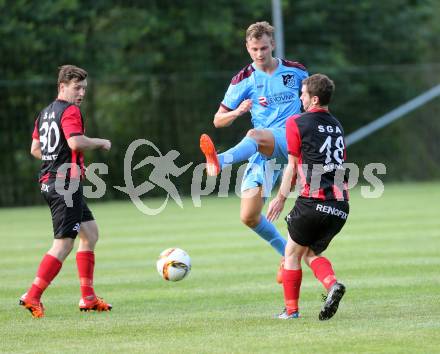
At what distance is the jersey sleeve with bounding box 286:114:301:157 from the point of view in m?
7.65

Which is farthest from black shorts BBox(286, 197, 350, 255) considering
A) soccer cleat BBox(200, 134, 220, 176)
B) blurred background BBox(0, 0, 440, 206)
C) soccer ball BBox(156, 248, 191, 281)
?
blurred background BBox(0, 0, 440, 206)

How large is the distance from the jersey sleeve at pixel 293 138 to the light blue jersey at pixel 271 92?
2.06 m

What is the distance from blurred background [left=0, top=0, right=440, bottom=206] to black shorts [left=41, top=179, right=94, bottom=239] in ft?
60.1

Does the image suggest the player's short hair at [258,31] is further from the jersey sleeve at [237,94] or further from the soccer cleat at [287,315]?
the soccer cleat at [287,315]

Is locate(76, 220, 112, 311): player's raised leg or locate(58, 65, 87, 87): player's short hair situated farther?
locate(76, 220, 112, 311): player's raised leg

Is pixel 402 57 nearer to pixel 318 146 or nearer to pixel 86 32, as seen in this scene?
pixel 86 32

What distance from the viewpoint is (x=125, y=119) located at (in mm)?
28500

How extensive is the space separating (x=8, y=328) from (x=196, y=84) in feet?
68.5

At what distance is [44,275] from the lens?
8594mm

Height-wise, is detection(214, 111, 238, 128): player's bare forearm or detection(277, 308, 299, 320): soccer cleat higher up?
detection(214, 111, 238, 128): player's bare forearm

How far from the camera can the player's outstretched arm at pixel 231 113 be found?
8724 millimetres

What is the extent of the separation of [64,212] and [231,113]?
5.52ft

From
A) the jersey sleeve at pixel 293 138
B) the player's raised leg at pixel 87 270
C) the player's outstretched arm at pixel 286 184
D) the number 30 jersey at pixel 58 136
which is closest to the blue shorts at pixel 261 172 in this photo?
the player's outstretched arm at pixel 286 184

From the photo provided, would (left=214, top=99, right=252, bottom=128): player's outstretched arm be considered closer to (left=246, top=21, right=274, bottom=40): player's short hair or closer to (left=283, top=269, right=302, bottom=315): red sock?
(left=246, top=21, right=274, bottom=40): player's short hair
